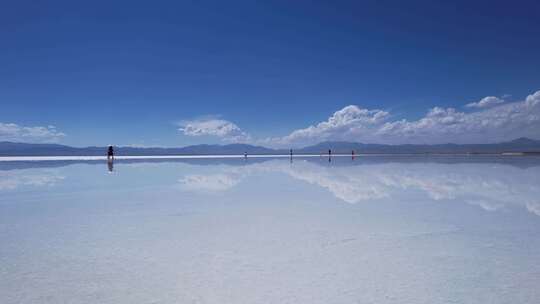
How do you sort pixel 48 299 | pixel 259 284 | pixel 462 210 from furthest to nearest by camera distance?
pixel 462 210 < pixel 259 284 < pixel 48 299

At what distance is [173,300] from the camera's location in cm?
321

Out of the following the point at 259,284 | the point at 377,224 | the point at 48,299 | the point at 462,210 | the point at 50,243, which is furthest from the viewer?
the point at 462,210

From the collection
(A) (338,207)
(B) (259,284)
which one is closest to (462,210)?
(A) (338,207)

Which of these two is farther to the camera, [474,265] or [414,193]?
[414,193]

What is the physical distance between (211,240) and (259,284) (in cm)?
190

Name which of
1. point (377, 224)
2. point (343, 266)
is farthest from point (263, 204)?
point (343, 266)

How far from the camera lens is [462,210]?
309 inches

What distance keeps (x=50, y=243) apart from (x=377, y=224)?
15.7ft

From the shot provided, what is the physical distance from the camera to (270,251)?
186 inches

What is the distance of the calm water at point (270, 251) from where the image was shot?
338 centimetres

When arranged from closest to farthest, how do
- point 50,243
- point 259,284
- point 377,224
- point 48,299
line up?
point 48,299
point 259,284
point 50,243
point 377,224

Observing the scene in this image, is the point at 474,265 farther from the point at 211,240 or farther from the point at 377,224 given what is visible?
the point at 211,240

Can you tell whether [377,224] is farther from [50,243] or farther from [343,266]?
[50,243]

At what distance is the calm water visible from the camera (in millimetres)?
3377
